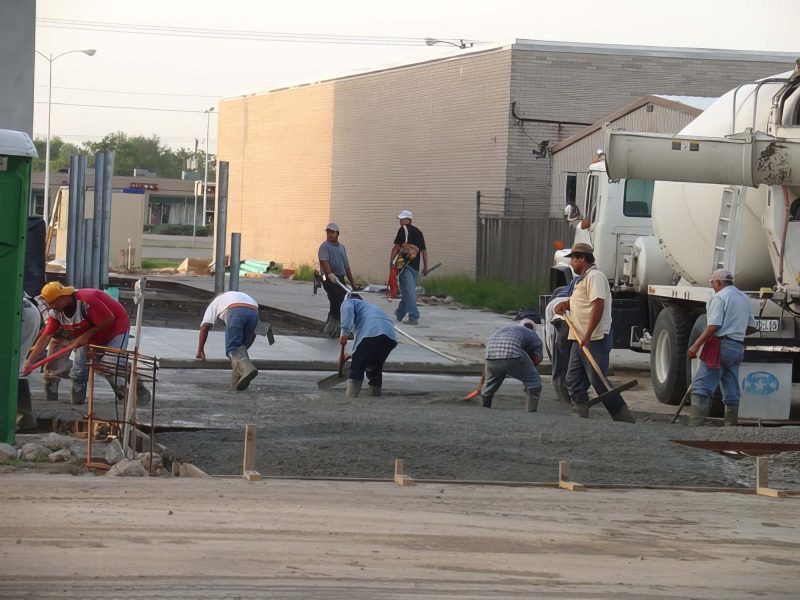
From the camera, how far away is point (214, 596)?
568cm

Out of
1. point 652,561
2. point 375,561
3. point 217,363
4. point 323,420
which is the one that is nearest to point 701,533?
point 652,561

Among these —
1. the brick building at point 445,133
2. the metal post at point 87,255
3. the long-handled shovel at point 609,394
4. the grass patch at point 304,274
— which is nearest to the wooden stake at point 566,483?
the long-handled shovel at point 609,394

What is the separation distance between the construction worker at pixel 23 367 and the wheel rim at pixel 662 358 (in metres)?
7.12

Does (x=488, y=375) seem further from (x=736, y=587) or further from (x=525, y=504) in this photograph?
(x=736, y=587)

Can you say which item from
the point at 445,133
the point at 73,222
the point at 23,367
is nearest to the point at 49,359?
the point at 23,367

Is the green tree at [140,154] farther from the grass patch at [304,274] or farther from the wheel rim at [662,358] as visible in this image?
the wheel rim at [662,358]

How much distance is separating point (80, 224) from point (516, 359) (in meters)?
11.8

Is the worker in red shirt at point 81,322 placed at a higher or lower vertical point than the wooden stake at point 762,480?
higher

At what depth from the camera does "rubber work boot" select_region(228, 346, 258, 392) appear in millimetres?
13695

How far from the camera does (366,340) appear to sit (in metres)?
13.3

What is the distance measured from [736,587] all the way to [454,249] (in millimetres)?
28096

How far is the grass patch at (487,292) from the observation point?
27656mm

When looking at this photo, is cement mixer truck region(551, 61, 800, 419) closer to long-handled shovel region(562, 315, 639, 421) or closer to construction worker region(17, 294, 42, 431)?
long-handled shovel region(562, 315, 639, 421)

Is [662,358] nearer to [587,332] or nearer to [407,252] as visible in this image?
[587,332]
